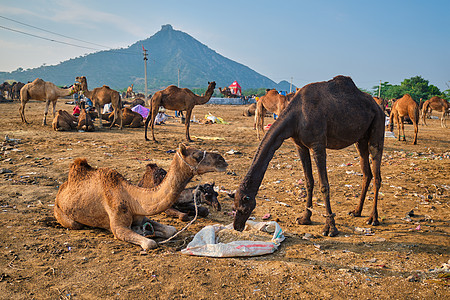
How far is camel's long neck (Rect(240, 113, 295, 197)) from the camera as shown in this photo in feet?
13.4

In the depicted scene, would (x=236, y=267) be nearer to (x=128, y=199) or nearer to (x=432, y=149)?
(x=128, y=199)

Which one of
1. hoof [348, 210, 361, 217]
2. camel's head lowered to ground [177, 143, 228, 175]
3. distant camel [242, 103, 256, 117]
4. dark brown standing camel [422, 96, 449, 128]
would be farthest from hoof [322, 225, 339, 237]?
distant camel [242, 103, 256, 117]

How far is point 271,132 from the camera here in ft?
14.3

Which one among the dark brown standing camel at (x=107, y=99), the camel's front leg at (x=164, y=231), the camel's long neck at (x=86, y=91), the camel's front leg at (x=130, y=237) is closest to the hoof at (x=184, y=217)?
the camel's front leg at (x=164, y=231)

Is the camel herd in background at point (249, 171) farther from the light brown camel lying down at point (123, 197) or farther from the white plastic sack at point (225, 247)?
the white plastic sack at point (225, 247)

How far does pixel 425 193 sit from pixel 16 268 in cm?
757

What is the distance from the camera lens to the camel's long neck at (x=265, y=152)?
13.4 ft

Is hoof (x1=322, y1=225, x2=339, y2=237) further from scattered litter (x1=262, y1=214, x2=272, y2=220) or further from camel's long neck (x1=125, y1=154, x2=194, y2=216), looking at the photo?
camel's long neck (x1=125, y1=154, x2=194, y2=216)

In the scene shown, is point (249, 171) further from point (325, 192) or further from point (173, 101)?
point (173, 101)

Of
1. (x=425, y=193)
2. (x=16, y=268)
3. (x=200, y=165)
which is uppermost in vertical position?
(x=200, y=165)

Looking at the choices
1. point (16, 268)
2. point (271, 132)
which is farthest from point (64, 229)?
point (271, 132)

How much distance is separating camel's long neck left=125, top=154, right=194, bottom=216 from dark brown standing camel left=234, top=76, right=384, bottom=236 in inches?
29.7

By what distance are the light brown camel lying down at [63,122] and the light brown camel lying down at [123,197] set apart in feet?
37.4

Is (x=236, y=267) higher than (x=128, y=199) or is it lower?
lower
